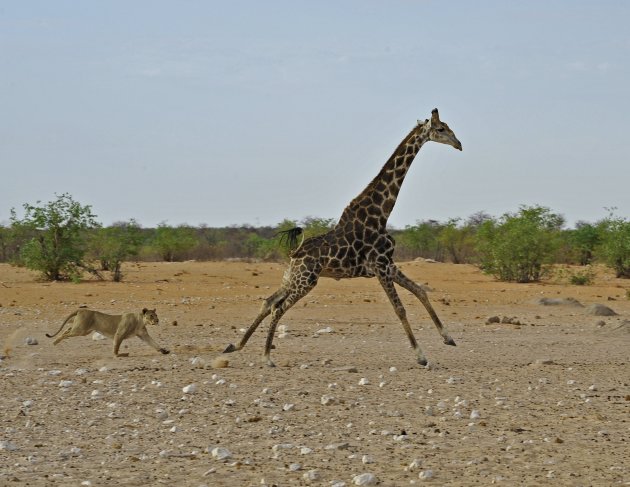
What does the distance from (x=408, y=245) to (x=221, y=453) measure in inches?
1619

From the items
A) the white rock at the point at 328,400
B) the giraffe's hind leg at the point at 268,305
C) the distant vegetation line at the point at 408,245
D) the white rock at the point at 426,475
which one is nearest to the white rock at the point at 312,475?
the white rock at the point at 426,475

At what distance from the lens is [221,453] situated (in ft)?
24.1

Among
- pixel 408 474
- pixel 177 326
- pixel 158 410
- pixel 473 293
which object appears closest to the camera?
pixel 408 474

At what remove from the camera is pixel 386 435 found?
26.6 feet

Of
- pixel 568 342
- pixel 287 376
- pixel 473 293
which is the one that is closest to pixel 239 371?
pixel 287 376

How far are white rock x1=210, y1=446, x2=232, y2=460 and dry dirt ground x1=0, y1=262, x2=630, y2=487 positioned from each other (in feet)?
0.07

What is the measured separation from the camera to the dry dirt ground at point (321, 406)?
700 centimetres

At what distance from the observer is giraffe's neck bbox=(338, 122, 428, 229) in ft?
42.0

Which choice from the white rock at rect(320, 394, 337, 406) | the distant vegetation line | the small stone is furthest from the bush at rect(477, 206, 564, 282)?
the white rock at rect(320, 394, 337, 406)

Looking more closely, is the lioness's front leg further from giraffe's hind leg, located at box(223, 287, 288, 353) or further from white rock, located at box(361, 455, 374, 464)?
white rock, located at box(361, 455, 374, 464)

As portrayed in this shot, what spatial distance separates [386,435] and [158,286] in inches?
757

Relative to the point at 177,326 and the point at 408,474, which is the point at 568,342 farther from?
the point at 408,474

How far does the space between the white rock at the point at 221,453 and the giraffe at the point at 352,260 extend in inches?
180

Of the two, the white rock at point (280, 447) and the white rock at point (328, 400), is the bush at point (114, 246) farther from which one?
the white rock at point (280, 447)
